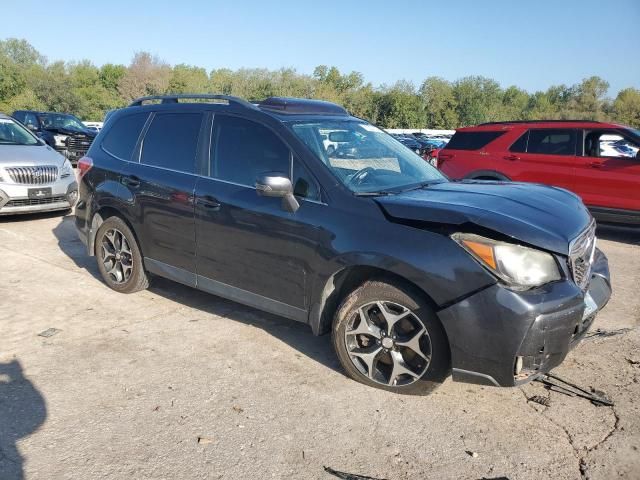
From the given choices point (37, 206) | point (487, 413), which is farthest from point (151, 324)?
point (37, 206)

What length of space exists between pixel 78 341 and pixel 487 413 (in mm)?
3043

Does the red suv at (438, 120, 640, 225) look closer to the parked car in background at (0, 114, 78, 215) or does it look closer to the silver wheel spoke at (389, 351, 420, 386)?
the silver wheel spoke at (389, 351, 420, 386)

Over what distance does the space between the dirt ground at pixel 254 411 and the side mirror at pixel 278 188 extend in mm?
1163

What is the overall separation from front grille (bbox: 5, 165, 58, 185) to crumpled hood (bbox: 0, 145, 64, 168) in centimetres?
7

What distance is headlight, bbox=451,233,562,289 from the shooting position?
290cm

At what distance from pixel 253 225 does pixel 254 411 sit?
131cm

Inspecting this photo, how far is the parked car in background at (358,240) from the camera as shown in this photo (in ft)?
9.62

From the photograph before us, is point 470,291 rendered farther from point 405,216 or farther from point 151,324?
point 151,324

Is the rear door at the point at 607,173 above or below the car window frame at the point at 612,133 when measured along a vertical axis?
below

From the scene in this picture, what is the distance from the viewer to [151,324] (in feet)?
14.7

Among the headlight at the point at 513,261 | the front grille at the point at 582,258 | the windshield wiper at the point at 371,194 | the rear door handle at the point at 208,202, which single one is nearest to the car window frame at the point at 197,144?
the rear door handle at the point at 208,202

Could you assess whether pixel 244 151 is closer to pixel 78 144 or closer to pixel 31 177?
pixel 31 177

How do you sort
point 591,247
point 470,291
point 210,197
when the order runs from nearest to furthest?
point 470,291, point 591,247, point 210,197

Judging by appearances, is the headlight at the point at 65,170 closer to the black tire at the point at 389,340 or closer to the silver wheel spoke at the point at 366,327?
the black tire at the point at 389,340
